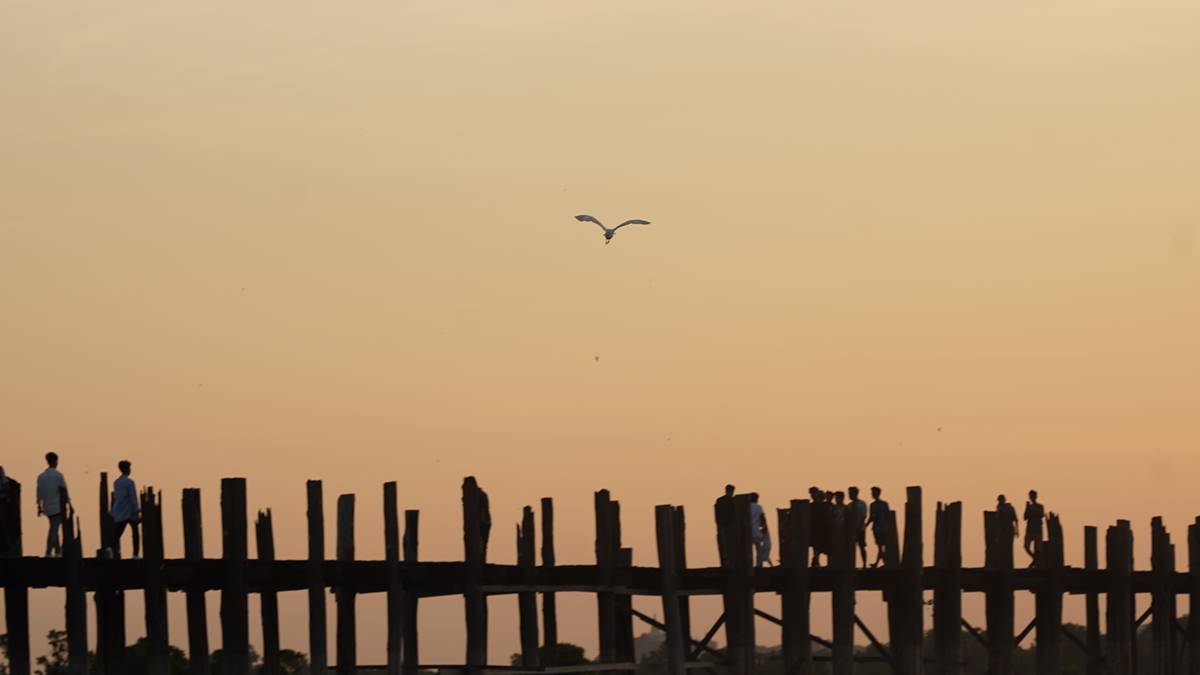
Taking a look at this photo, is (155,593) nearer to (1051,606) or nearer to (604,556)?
(604,556)

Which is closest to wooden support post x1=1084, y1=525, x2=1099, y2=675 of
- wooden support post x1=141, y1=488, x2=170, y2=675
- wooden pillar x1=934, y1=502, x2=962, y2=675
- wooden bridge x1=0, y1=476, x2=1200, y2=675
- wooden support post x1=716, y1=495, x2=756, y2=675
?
wooden bridge x1=0, y1=476, x2=1200, y2=675

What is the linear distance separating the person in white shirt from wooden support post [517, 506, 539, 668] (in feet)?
17.0

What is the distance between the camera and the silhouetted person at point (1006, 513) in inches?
1202

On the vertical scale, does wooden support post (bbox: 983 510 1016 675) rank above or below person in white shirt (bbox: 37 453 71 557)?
below

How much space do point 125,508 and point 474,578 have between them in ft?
12.6

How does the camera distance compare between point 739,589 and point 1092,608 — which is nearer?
point 739,589

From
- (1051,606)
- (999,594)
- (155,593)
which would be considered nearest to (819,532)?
(999,594)

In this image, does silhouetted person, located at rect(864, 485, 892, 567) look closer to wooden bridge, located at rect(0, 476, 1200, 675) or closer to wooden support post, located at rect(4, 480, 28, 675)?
wooden bridge, located at rect(0, 476, 1200, 675)

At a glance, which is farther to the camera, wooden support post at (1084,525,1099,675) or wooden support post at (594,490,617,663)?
→ wooden support post at (1084,525,1099,675)

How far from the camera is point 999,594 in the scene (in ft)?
98.3

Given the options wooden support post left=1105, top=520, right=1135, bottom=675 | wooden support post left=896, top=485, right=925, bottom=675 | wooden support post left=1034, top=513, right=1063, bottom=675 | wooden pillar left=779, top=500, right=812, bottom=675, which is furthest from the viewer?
wooden support post left=1105, top=520, right=1135, bottom=675

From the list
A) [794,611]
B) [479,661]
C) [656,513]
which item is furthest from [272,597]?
[794,611]

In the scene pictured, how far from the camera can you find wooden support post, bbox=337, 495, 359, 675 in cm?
2436

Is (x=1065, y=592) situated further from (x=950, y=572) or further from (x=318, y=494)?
(x=318, y=494)
